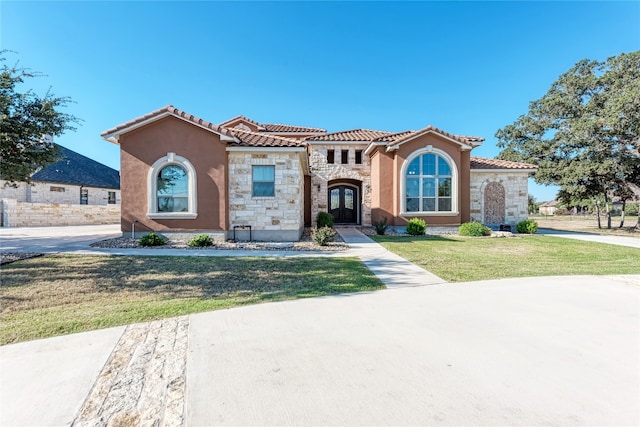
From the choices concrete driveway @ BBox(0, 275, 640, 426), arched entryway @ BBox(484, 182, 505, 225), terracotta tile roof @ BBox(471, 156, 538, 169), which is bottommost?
concrete driveway @ BBox(0, 275, 640, 426)

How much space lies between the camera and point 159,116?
1080 centimetres

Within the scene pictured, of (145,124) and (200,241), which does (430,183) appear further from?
(145,124)

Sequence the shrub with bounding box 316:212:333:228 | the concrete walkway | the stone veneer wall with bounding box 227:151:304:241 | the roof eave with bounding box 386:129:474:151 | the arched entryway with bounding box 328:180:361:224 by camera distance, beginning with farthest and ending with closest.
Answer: the arched entryway with bounding box 328:180:361:224, the shrub with bounding box 316:212:333:228, the roof eave with bounding box 386:129:474:151, the stone veneer wall with bounding box 227:151:304:241, the concrete walkway

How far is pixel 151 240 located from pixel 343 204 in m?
12.6

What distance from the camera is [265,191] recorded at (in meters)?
11.8

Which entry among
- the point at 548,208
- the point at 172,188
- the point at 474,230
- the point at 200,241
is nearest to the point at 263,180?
the point at 200,241

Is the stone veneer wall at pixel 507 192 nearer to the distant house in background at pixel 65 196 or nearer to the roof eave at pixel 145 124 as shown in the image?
the roof eave at pixel 145 124

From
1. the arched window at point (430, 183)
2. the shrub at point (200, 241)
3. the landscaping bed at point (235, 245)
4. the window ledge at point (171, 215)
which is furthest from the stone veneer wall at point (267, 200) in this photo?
the arched window at point (430, 183)

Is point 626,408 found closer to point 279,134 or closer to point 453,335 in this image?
point 453,335

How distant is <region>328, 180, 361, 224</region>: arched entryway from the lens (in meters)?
20.0

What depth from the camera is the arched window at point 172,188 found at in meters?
11.1

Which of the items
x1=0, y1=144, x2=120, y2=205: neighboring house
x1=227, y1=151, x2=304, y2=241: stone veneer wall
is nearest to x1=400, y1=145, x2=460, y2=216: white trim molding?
A: x1=227, y1=151, x2=304, y2=241: stone veneer wall

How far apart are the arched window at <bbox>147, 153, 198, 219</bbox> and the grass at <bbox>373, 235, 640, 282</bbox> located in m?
8.02

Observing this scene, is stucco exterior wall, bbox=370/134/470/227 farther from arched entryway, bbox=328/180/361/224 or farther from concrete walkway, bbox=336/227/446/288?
concrete walkway, bbox=336/227/446/288
